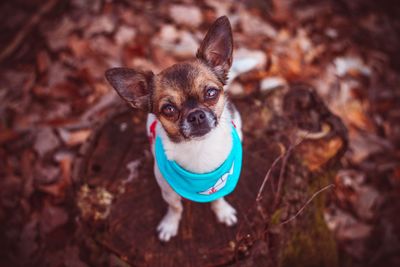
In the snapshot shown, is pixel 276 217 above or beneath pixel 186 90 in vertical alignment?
beneath

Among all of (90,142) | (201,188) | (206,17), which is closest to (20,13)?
(206,17)

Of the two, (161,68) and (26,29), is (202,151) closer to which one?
(161,68)

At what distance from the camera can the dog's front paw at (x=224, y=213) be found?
2.66 metres

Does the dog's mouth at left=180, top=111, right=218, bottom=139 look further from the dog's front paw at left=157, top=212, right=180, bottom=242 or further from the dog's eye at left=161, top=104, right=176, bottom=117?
the dog's front paw at left=157, top=212, right=180, bottom=242

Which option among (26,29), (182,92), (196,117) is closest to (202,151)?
(196,117)

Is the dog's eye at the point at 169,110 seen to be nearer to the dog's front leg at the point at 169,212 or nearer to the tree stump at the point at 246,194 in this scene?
the dog's front leg at the point at 169,212

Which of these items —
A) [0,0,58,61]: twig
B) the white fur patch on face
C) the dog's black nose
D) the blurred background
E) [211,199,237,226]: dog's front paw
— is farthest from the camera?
[0,0,58,61]: twig

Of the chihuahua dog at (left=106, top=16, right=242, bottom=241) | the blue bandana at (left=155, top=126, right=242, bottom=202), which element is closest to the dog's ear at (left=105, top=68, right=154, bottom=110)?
the chihuahua dog at (left=106, top=16, right=242, bottom=241)

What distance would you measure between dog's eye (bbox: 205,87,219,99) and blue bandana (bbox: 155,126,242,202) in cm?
38

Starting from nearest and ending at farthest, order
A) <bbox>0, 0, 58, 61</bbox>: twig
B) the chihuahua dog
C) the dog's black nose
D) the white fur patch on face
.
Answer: the dog's black nose, the chihuahua dog, the white fur patch on face, <bbox>0, 0, 58, 61</bbox>: twig

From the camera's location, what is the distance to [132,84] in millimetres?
2553

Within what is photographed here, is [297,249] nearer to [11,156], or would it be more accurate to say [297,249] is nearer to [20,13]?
[11,156]

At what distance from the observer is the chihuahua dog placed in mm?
2414

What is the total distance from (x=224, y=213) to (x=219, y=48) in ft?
4.13
